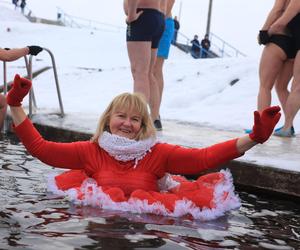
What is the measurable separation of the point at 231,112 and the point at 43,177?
22.7ft

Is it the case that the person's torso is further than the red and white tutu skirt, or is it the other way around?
the person's torso

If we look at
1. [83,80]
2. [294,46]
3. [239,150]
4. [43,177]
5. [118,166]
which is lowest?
[83,80]

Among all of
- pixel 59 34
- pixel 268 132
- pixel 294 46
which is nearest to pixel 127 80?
pixel 294 46

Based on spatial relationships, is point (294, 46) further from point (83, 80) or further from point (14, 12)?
point (14, 12)

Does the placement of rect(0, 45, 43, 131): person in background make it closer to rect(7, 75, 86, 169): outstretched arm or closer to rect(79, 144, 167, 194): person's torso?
rect(7, 75, 86, 169): outstretched arm

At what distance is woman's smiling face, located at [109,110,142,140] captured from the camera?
3.87m

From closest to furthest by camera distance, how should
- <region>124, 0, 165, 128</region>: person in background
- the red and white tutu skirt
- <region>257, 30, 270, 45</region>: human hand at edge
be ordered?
the red and white tutu skirt → <region>124, 0, 165, 128</region>: person in background → <region>257, 30, 270, 45</region>: human hand at edge

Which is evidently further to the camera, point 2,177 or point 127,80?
point 127,80

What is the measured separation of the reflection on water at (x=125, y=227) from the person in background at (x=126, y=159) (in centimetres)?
20

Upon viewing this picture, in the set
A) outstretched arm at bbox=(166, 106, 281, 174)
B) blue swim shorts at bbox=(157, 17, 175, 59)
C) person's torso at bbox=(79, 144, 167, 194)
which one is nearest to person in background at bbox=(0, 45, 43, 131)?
person's torso at bbox=(79, 144, 167, 194)

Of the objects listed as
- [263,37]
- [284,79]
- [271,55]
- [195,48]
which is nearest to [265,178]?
[271,55]

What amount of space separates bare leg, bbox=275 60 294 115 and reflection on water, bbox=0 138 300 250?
9.43ft

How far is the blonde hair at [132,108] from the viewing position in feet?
12.7

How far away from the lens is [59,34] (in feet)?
108
